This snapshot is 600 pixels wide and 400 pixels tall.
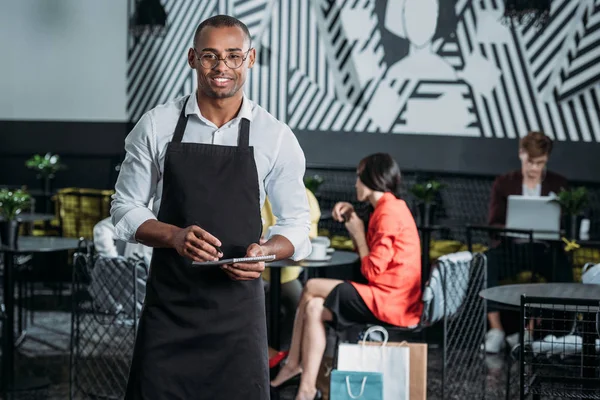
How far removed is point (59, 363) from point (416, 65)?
494 centimetres

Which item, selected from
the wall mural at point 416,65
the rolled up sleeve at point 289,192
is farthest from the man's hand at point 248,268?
the wall mural at point 416,65

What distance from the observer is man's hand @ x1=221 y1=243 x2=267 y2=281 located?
249cm

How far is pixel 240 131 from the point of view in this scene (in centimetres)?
262

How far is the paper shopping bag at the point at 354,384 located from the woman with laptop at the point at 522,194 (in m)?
2.63

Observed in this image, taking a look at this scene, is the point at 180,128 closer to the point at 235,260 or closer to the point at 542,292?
the point at 235,260

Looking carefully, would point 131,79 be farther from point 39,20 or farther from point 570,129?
point 570,129

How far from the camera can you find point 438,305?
496 cm

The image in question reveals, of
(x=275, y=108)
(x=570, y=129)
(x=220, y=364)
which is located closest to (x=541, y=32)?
(x=570, y=129)

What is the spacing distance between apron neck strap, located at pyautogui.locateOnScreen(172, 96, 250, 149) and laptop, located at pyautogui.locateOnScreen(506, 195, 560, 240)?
421 cm

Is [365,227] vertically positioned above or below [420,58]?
below

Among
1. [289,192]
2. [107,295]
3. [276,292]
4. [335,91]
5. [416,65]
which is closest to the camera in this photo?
[289,192]

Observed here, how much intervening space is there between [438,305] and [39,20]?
303 inches

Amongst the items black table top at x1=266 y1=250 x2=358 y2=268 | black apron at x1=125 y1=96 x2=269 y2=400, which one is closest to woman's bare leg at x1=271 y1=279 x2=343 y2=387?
black table top at x1=266 y1=250 x2=358 y2=268

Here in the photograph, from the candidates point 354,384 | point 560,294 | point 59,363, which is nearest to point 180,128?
point 354,384
